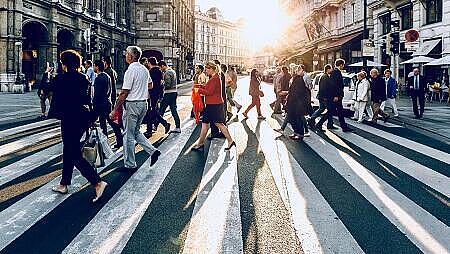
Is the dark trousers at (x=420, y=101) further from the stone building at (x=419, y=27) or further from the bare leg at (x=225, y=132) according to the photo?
the bare leg at (x=225, y=132)

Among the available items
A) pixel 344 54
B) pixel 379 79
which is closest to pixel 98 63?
pixel 379 79

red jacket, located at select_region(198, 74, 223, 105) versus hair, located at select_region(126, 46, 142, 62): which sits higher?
hair, located at select_region(126, 46, 142, 62)

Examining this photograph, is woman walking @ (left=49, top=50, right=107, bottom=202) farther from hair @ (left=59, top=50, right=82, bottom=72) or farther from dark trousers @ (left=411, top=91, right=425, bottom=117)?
dark trousers @ (left=411, top=91, right=425, bottom=117)

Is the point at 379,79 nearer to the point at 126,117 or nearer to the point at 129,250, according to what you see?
the point at 126,117

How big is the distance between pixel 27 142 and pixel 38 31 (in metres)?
22.4

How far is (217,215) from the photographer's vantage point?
475cm

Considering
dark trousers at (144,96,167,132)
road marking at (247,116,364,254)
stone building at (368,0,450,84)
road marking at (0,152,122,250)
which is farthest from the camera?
stone building at (368,0,450,84)

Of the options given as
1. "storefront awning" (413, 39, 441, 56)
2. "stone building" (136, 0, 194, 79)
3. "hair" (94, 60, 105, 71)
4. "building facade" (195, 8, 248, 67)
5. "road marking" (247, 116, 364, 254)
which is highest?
"building facade" (195, 8, 248, 67)

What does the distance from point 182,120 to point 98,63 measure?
19.7 feet

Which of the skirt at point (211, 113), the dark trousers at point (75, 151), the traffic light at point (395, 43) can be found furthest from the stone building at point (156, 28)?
the dark trousers at point (75, 151)

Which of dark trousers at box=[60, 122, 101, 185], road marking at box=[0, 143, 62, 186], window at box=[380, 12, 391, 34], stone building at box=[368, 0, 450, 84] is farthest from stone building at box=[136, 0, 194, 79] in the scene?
dark trousers at box=[60, 122, 101, 185]

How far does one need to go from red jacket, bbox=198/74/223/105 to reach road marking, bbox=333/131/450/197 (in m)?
3.05

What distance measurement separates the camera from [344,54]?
38.4 metres

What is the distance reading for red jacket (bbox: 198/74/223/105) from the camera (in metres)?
8.79
